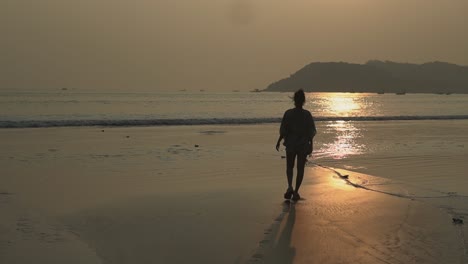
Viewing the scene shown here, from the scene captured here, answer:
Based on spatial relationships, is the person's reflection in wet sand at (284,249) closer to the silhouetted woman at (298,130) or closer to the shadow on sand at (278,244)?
the shadow on sand at (278,244)

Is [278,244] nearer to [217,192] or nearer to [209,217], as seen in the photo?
[209,217]

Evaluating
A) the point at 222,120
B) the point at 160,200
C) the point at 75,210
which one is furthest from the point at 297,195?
the point at 222,120

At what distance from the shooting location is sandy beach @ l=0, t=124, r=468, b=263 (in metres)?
5.46

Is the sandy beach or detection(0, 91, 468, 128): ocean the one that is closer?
the sandy beach

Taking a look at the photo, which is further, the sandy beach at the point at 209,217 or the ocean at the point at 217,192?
the ocean at the point at 217,192

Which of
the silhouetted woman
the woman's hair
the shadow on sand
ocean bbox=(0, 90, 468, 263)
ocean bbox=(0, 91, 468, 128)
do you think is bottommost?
ocean bbox=(0, 91, 468, 128)

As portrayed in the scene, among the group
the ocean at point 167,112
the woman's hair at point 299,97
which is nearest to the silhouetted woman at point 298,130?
the woman's hair at point 299,97

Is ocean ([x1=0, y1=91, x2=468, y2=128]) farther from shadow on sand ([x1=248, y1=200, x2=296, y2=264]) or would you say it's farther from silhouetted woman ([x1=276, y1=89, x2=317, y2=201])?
shadow on sand ([x1=248, y1=200, x2=296, y2=264])

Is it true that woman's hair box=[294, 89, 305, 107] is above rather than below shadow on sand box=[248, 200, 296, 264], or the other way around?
above

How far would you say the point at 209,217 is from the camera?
711 centimetres

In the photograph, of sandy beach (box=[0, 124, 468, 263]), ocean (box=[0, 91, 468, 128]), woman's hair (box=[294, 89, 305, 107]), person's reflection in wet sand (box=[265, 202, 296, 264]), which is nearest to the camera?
person's reflection in wet sand (box=[265, 202, 296, 264])

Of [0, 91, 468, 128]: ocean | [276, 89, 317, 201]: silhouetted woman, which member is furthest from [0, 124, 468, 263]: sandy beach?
[0, 91, 468, 128]: ocean

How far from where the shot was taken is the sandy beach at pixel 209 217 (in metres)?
5.46

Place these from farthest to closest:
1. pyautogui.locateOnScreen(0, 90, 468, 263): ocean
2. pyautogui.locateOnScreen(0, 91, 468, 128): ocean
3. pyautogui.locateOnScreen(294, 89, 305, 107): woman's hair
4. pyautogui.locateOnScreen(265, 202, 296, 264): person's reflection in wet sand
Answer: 1. pyautogui.locateOnScreen(0, 91, 468, 128): ocean
2. pyautogui.locateOnScreen(294, 89, 305, 107): woman's hair
3. pyautogui.locateOnScreen(0, 90, 468, 263): ocean
4. pyautogui.locateOnScreen(265, 202, 296, 264): person's reflection in wet sand
